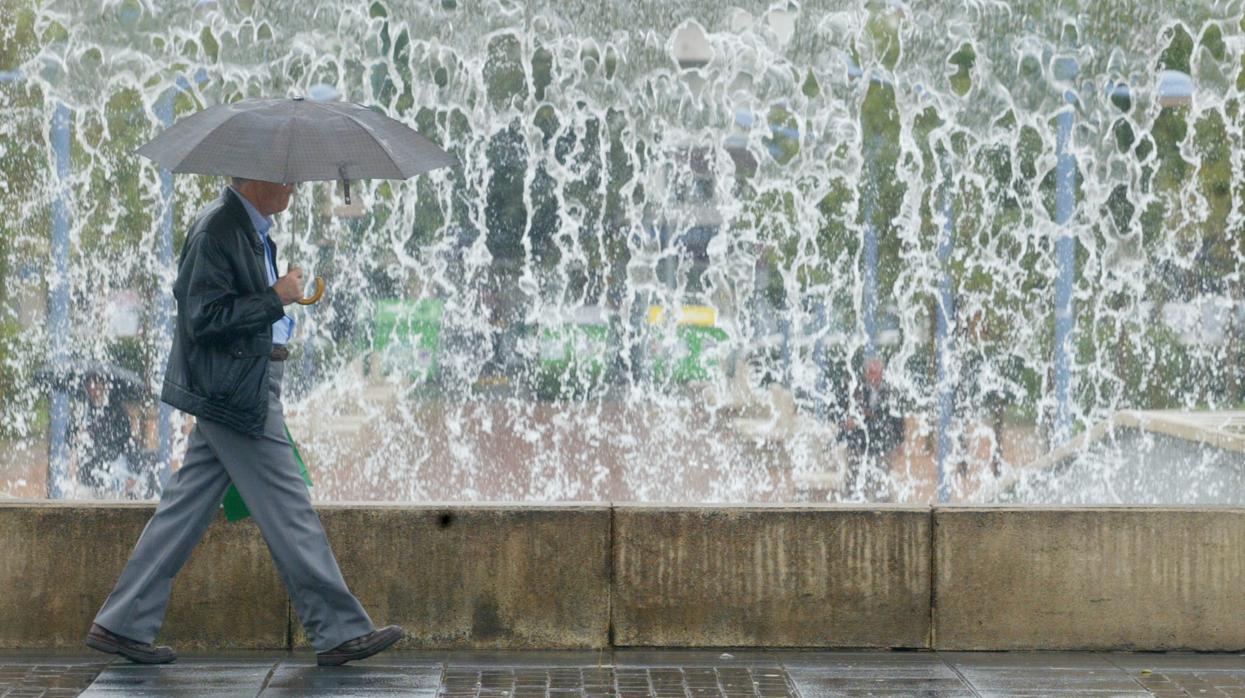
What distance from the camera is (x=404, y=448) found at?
1430cm

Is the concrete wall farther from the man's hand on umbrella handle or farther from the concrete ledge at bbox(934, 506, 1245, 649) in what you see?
the man's hand on umbrella handle

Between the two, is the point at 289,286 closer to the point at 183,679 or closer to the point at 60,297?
the point at 183,679

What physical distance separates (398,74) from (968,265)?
17.9 ft

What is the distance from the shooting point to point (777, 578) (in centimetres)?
634

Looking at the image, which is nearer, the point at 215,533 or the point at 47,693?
the point at 47,693

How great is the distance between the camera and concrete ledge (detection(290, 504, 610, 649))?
6.29 meters

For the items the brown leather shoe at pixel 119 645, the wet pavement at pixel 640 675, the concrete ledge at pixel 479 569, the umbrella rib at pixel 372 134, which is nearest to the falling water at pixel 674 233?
the wet pavement at pixel 640 675

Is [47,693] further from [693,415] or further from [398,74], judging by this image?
[693,415]

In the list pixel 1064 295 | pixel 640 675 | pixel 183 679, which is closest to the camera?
pixel 183 679

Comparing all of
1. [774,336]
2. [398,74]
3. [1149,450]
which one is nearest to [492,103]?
[398,74]

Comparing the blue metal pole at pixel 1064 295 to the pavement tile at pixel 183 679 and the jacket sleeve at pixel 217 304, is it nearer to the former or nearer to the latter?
the pavement tile at pixel 183 679

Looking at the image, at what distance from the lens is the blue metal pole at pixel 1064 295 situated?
1329cm

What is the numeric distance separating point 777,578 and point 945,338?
9.23 m

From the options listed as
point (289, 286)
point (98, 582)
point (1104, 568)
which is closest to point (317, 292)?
point (289, 286)
